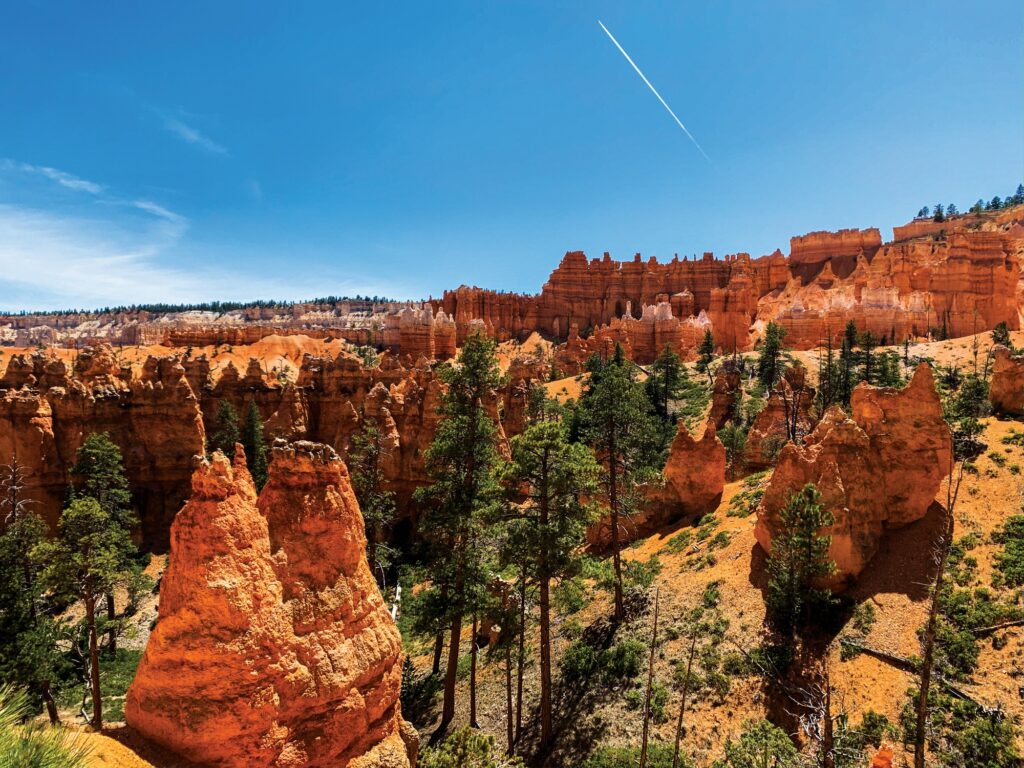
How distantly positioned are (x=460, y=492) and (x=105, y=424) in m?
34.7

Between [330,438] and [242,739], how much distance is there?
4001cm

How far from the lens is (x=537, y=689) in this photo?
19.4 meters

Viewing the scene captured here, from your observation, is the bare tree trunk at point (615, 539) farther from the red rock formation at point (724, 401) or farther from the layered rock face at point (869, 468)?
the red rock formation at point (724, 401)

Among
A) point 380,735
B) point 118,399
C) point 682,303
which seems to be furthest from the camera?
point 682,303

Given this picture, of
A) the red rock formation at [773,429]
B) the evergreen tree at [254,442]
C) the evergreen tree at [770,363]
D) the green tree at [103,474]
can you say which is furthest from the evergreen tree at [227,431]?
the evergreen tree at [770,363]

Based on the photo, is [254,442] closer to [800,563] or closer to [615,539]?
[615,539]

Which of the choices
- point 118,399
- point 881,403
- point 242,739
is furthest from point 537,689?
point 118,399

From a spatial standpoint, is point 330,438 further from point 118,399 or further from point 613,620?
point 613,620

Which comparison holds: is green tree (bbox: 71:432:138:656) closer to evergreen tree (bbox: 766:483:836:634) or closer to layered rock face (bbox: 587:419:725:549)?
layered rock face (bbox: 587:419:725:549)

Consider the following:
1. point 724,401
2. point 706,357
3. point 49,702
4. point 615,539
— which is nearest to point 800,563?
point 615,539

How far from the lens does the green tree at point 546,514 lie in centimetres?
1611

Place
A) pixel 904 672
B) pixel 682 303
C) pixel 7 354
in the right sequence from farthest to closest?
pixel 682 303 < pixel 7 354 < pixel 904 672

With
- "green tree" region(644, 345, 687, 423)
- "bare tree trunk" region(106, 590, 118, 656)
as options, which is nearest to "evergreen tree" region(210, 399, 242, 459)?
"bare tree trunk" region(106, 590, 118, 656)

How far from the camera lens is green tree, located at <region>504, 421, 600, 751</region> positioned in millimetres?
16109
